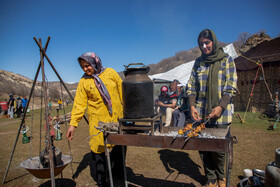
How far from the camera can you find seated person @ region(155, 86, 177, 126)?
Answer: 7035mm

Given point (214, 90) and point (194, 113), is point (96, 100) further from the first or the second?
point (214, 90)

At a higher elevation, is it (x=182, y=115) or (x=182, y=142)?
(x=182, y=142)

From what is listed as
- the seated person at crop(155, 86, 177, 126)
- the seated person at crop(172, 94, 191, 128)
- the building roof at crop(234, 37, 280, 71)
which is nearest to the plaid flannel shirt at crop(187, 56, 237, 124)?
the seated person at crop(172, 94, 191, 128)

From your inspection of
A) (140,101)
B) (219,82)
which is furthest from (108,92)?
(219,82)

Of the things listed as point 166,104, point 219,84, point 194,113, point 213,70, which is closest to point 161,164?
point 194,113

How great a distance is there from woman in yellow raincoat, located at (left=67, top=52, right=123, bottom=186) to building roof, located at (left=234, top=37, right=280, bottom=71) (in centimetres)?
1011

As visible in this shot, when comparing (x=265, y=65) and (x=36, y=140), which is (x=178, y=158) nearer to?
(x=36, y=140)

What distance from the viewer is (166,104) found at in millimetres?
7266

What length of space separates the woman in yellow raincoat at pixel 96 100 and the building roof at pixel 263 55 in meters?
10.1

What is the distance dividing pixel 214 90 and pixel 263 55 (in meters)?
10.2

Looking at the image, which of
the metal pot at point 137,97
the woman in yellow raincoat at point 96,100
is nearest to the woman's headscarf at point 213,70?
the metal pot at point 137,97

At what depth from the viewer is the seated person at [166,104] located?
7.04 metres

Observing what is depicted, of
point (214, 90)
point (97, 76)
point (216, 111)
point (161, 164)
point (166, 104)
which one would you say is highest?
point (97, 76)

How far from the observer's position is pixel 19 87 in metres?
25.6
